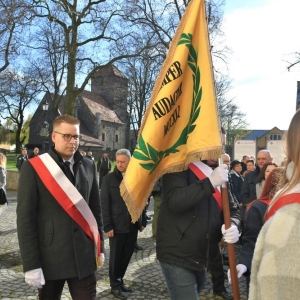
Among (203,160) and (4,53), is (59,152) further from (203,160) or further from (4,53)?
(4,53)

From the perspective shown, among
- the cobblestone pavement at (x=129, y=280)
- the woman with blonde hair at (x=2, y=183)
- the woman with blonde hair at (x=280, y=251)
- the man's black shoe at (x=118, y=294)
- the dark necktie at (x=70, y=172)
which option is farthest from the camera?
the woman with blonde hair at (x=2, y=183)

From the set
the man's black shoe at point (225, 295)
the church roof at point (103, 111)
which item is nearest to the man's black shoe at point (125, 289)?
the man's black shoe at point (225, 295)

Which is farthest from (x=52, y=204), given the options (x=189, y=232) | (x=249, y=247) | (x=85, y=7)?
(x=85, y=7)

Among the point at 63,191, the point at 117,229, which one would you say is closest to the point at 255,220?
the point at 63,191

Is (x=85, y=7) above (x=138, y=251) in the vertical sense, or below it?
above

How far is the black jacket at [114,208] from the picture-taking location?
479 cm

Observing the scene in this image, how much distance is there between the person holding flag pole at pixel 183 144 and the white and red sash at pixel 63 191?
19.0 inches

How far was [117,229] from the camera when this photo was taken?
4.78m

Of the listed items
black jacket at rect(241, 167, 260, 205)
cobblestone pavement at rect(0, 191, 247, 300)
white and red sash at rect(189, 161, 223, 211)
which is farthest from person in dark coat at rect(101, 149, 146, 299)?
black jacket at rect(241, 167, 260, 205)

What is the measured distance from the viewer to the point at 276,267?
142 centimetres

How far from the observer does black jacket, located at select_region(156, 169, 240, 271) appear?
2525 millimetres

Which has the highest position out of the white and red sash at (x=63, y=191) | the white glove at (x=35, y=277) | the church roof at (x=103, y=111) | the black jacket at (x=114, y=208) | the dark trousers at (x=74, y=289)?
the church roof at (x=103, y=111)

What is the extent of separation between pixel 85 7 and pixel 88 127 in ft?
143

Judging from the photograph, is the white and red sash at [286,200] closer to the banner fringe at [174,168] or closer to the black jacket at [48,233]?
the banner fringe at [174,168]
